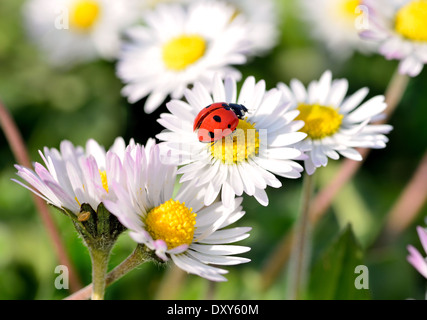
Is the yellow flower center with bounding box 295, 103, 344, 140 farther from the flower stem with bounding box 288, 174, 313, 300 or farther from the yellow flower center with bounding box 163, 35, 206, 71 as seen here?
the yellow flower center with bounding box 163, 35, 206, 71

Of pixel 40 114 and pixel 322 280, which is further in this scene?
pixel 40 114

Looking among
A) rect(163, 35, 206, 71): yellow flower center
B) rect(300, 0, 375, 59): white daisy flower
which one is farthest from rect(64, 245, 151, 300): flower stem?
rect(300, 0, 375, 59): white daisy flower

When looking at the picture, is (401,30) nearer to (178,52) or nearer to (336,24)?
(178,52)

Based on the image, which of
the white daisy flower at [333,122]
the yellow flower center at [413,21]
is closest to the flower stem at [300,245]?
the white daisy flower at [333,122]

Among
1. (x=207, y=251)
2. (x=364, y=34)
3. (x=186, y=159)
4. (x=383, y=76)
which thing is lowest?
(x=207, y=251)

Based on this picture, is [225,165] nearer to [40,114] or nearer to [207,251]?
[207,251]

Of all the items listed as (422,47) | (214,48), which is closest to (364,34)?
(422,47)

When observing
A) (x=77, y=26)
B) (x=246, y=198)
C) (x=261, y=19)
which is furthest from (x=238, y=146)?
(x=77, y=26)
